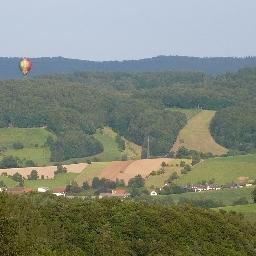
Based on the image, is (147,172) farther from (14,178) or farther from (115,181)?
(14,178)

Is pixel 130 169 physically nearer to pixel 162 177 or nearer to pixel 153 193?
pixel 162 177

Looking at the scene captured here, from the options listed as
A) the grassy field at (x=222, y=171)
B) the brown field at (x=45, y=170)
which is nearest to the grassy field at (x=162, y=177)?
the grassy field at (x=222, y=171)

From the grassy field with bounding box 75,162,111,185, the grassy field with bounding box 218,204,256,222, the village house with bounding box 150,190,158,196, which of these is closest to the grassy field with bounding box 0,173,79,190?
the grassy field with bounding box 75,162,111,185

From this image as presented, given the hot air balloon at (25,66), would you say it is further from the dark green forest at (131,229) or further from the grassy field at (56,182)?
the dark green forest at (131,229)

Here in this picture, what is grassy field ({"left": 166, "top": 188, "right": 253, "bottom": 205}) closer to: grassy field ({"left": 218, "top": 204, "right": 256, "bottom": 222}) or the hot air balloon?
grassy field ({"left": 218, "top": 204, "right": 256, "bottom": 222})

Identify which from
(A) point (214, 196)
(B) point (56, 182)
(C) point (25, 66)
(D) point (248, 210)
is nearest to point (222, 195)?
(A) point (214, 196)
